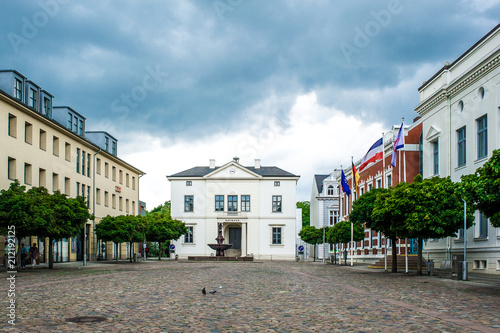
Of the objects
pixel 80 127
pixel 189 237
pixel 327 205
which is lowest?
pixel 189 237

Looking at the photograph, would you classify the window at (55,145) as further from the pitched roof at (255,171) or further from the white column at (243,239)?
the white column at (243,239)

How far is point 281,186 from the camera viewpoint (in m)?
76.6

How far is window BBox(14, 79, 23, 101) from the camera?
124 feet

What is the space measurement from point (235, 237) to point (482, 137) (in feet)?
174

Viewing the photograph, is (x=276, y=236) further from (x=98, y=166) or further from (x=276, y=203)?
(x=98, y=166)

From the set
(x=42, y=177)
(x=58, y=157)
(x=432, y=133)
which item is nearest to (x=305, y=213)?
(x=58, y=157)

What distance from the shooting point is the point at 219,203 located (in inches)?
3022

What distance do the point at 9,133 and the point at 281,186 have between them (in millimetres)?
45241

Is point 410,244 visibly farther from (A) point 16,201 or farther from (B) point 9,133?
(B) point 9,133

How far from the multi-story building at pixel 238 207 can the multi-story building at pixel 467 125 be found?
136 ft

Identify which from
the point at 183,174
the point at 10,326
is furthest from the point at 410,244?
the point at 183,174

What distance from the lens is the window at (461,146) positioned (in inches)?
1184

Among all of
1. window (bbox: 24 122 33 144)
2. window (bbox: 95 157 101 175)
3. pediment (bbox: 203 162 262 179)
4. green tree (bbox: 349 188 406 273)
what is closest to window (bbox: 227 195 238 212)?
pediment (bbox: 203 162 262 179)

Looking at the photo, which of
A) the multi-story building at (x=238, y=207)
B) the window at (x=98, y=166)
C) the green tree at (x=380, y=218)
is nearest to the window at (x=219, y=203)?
the multi-story building at (x=238, y=207)
